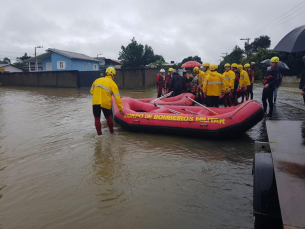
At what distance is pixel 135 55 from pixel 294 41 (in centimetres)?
3229

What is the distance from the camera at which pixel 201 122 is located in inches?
226

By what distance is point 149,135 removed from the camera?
6.26m

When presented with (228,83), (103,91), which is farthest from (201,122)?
(228,83)

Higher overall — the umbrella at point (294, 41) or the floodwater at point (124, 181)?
the umbrella at point (294, 41)

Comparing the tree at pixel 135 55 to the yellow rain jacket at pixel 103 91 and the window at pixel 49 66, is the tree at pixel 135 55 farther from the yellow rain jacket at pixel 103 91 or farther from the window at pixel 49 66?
the yellow rain jacket at pixel 103 91

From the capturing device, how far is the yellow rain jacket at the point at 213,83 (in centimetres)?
699

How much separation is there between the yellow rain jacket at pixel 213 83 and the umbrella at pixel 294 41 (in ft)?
5.47

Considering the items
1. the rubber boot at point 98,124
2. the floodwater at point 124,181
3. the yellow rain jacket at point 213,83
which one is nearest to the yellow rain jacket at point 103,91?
the rubber boot at point 98,124

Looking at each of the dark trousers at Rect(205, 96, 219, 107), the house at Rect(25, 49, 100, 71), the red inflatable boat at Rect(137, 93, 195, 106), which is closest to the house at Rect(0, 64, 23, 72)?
the house at Rect(25, 49, 100, 71)

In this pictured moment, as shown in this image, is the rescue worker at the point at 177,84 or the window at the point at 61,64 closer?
the rescue worker at the point at 177,84

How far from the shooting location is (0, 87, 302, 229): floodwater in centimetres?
290

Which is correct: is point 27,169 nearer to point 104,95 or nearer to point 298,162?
point 104,95

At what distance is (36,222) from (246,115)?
413 cm

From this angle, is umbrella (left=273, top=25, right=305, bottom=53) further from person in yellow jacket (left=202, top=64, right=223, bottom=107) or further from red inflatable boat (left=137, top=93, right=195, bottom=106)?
red inflatable boat (left=137, top=93, right=195, bottom=106)
